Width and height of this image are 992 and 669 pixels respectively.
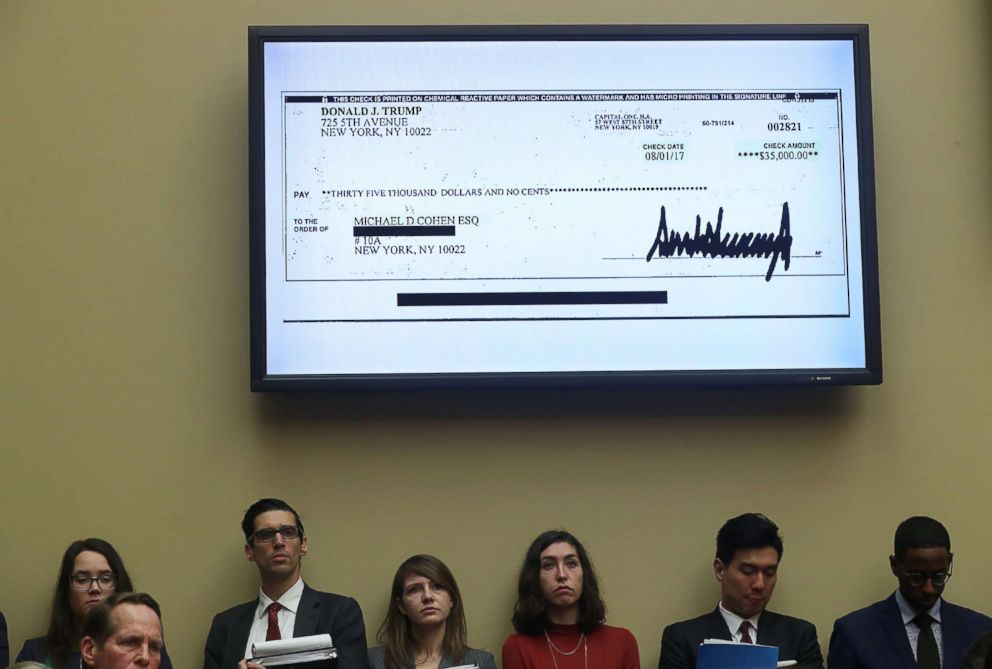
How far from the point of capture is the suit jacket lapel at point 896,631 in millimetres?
3998

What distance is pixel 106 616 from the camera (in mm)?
2984

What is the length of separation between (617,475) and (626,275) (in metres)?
0.66

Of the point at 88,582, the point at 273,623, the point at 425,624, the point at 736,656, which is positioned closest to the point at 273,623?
the point at 273,623

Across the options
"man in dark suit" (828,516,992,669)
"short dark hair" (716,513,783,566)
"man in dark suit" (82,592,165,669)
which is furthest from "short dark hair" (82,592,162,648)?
"man in dark suit" (828,516,992,669)

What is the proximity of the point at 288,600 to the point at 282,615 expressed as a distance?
48 mm

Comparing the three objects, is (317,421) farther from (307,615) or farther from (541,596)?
(541,596)

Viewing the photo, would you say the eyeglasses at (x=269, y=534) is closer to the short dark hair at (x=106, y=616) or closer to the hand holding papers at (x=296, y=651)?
A: the hand holding papers at (x=296, y=651)

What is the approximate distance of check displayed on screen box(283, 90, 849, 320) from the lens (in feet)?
13.9

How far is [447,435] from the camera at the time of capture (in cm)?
430

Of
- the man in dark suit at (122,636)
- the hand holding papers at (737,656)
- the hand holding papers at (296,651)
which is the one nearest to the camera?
the man in dark suit at (122,636)

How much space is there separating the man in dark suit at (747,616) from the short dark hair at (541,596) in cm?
25

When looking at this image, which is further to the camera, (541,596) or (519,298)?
(519,298)
